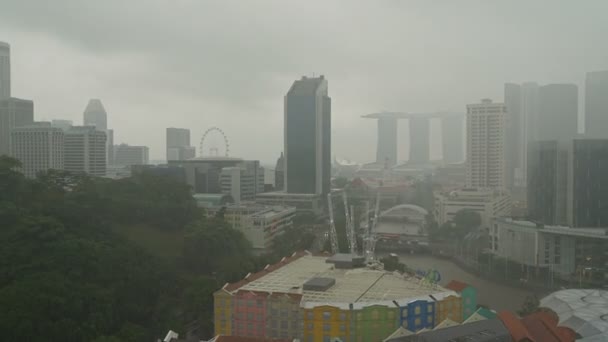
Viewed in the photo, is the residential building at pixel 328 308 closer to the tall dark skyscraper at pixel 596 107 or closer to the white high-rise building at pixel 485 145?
the tall dark skyscraper at pixel 596 107

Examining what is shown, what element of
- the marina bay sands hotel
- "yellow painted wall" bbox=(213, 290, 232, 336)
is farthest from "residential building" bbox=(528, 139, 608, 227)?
"yellow painted wall" bbox=(213, 290, 232, 336)

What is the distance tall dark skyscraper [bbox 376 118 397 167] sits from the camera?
48.1ft

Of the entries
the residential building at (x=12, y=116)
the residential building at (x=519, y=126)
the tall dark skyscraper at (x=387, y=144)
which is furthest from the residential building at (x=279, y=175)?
the residential building at (x=12, y=116)

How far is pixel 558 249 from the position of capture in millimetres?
8531

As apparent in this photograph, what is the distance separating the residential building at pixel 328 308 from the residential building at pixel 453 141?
9.25m

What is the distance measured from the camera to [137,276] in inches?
247

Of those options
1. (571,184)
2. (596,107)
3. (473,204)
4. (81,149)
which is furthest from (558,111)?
(81,149)

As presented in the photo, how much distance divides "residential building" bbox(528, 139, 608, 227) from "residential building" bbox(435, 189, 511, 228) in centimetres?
186

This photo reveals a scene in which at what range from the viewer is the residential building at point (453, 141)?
1456 cm

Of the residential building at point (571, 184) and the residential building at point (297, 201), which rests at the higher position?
the residential building at point (571, 184)

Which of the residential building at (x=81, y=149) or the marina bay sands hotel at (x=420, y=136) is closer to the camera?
the marina bay sands hotel at (x=420, y=136)

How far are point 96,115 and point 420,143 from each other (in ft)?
41.6

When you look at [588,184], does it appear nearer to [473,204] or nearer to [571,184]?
[571,184]

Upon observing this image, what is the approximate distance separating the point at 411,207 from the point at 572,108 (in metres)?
4.44
